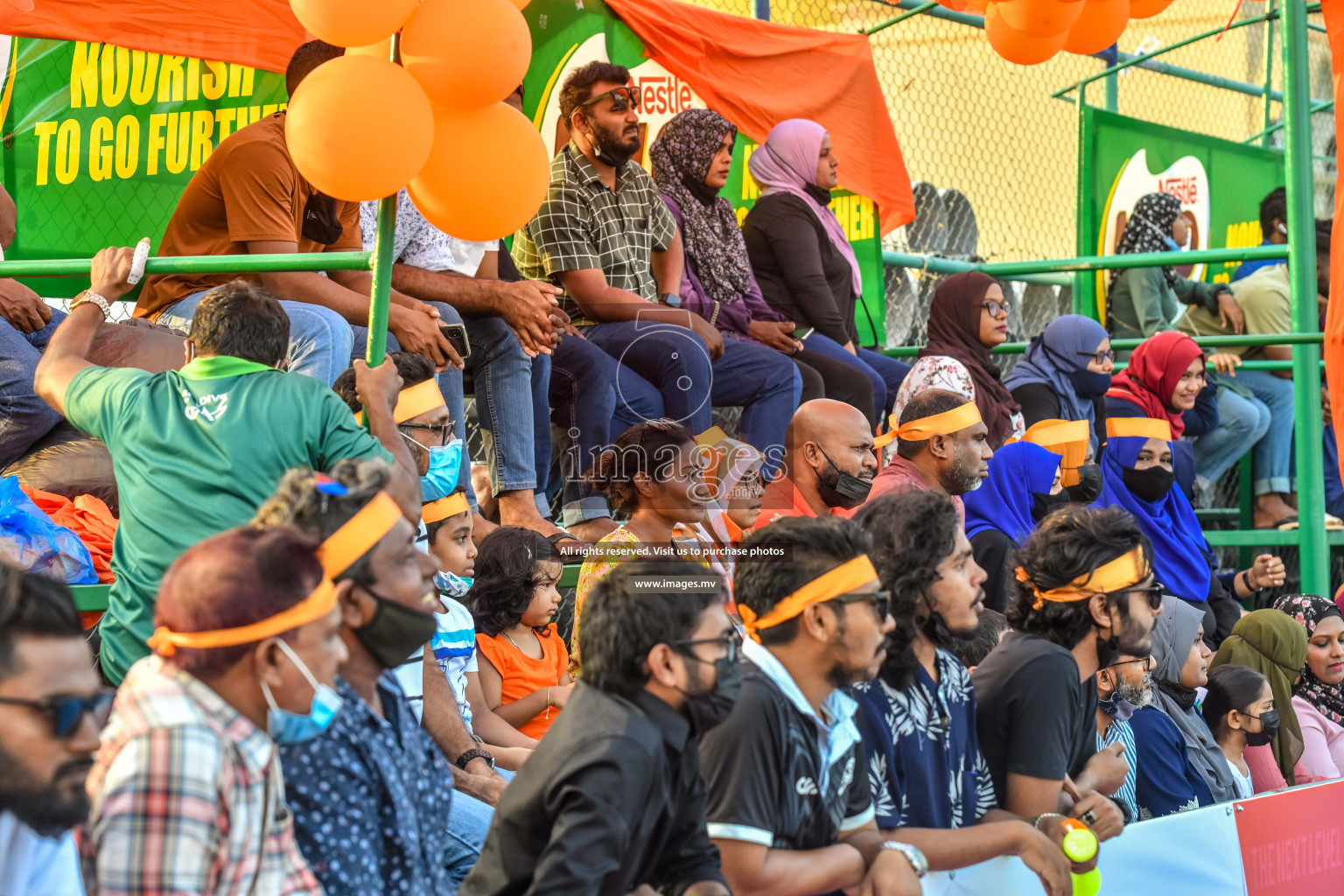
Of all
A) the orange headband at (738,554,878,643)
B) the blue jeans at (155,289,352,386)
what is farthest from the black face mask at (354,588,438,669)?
the blue jeans at (155,289,352,386)

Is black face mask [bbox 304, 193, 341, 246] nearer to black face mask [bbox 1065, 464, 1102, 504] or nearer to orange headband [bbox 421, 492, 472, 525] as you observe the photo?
orange headband [bbox 421, 492, 472, 525]

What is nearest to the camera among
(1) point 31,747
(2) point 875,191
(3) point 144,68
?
(1) point 31,747

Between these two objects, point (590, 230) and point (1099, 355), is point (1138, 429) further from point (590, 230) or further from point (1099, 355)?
point (590, 230)

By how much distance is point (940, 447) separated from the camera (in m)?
4.84

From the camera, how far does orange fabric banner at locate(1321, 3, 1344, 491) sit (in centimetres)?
573

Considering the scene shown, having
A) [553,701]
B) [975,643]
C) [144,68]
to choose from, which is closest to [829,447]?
[975,643]

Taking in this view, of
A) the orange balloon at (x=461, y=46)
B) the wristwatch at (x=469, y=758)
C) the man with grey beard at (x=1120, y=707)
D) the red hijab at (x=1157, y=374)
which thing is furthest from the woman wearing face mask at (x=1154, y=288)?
the wristwatch at (x=469, y=758)

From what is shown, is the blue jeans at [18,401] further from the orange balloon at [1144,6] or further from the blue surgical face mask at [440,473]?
the orange balloon at [1144,6]

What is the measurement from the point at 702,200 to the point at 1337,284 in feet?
8.49

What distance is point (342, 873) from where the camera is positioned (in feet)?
6.68

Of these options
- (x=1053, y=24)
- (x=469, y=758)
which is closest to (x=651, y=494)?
(x=469, y=758)

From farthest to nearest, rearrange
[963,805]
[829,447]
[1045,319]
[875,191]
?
[1045,319] → [875,191] → [829,447] → [963,805]

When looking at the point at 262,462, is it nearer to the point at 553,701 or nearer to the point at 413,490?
the point at 413,490

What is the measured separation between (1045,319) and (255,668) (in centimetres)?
875
